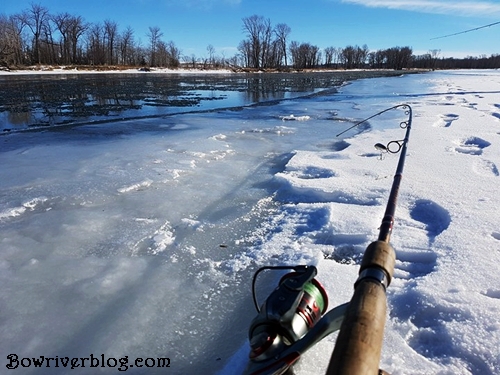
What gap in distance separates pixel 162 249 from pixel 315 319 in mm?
1653

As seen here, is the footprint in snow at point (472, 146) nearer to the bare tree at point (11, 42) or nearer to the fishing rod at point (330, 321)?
the fishing rod at point (330, 321)

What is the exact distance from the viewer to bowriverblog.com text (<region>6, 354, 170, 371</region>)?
1.75 meters

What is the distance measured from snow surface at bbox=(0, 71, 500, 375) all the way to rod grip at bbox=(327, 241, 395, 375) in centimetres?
72

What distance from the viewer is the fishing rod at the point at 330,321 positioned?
86 centimetres

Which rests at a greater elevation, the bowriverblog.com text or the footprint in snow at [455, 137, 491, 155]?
the footprint in snow at [455, 137, 491, 155]

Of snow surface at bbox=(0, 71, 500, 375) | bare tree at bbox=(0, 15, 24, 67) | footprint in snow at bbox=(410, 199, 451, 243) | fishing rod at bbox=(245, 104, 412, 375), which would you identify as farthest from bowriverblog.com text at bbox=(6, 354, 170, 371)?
bare tree at bbox=(0, 15, 24, 67)

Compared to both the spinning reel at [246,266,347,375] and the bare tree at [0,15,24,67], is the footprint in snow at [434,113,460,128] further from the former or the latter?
the bare tree at [0,15,24,67]

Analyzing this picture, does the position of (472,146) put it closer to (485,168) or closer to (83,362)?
(485,168)

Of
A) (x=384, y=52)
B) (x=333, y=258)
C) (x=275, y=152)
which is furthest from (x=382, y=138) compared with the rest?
(x=384, y=52)

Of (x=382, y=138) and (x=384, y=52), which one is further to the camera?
(x=384, y=52)

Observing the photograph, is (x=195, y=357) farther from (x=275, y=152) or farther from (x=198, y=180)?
(x=275, y=152)

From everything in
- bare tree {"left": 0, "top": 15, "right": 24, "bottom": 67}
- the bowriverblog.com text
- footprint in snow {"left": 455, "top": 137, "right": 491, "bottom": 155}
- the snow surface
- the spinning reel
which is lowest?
the bowriverblog.com text

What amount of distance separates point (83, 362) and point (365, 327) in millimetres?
1543

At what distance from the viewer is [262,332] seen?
1396 mm
